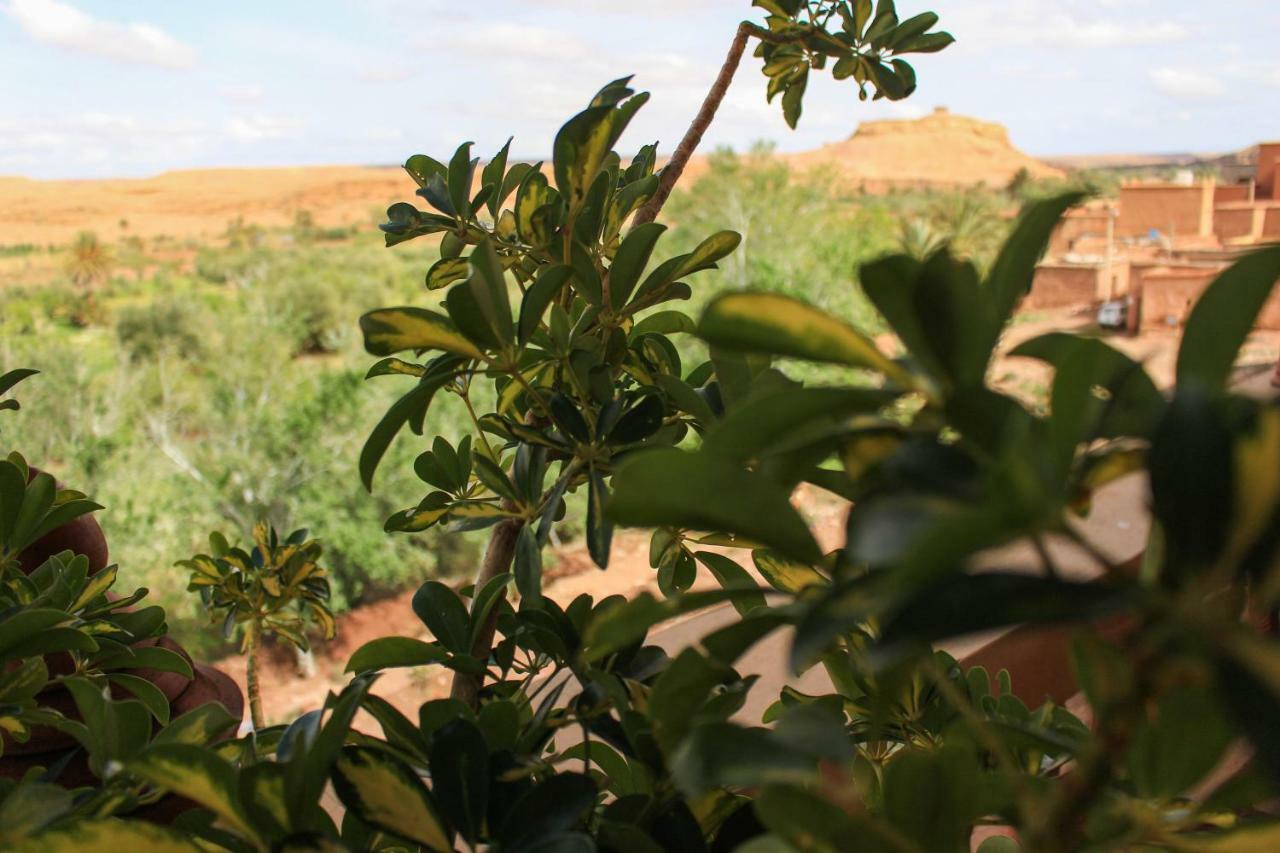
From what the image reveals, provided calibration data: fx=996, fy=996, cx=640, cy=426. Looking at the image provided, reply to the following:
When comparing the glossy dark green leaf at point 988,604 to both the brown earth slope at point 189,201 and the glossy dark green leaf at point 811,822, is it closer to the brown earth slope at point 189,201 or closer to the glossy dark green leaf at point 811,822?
the glossy dark green leaf at point 811,822

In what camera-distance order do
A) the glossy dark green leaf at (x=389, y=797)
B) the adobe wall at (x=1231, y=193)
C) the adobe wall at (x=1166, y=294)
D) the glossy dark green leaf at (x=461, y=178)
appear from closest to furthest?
1. the glossy dark green leaf at (x=389, y=797)
2. the glossy dark green leaf at (x=461, y=178)
3. the adobe wall at (x=1166, y=294)
4. the adobe wall at (x=1231, y=193)

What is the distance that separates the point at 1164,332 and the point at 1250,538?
37.7 ft

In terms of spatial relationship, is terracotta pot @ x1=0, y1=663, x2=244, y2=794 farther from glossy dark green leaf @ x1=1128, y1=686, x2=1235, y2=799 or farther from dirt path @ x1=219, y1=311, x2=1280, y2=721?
dirt path @ x1=219, y1=311, x2=1280, y2=721

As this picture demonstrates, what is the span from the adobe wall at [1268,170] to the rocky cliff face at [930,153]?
18613 millimetres

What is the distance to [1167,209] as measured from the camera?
13.8 m

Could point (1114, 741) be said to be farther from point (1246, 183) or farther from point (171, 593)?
point (1246, 183)

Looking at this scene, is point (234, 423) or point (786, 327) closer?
point (786, 327)

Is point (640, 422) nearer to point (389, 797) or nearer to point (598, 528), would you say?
point (598, 528)

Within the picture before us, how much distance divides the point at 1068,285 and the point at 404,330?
12994mm

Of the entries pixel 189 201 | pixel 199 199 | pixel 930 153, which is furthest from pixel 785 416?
pixel 930 153

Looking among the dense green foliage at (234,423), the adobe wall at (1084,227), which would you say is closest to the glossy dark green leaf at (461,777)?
the dense green foliage at (234,423)

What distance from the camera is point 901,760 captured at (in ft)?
0.76

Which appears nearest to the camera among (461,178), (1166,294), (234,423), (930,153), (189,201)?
(461,178)

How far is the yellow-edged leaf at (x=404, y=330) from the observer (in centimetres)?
35
